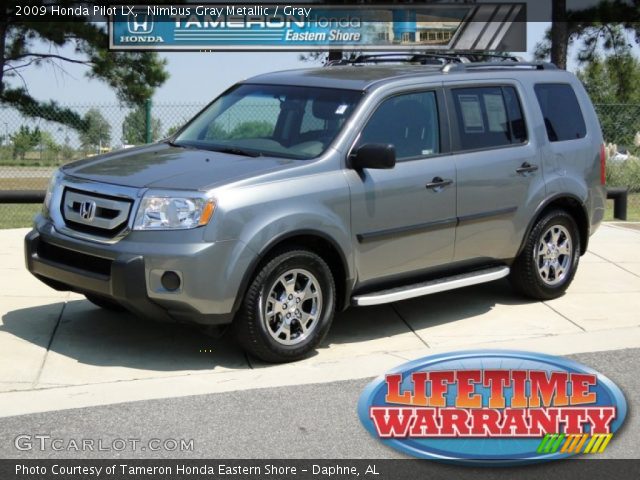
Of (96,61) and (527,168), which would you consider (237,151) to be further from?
(96,61)

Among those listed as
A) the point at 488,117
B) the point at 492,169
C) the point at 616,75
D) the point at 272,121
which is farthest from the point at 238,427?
the point at 616,75

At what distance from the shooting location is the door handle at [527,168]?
26.6 feet

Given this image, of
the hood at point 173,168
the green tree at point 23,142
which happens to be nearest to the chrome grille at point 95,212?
the hood at point 173,168

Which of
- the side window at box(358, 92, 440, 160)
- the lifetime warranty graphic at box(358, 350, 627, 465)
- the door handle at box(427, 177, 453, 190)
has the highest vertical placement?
the side window at box(358, 92, 440, 160)

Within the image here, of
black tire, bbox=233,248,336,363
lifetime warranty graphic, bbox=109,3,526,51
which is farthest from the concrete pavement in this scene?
lifetime warranty graphic, bbox=109,3,526,51

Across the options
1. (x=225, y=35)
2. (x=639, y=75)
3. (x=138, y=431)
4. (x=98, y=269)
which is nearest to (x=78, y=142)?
(x=225, y=35)

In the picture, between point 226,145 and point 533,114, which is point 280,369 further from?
point 533,114

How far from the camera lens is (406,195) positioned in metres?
7.29

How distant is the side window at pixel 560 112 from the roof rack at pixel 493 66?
0.78ft

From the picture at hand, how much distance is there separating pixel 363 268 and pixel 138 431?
2.27 metres

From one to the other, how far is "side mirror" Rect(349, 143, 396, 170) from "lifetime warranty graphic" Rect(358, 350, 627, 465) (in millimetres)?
1350

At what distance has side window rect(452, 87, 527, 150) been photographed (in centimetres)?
784

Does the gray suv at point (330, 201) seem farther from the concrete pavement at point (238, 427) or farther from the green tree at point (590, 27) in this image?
the green tree at point (590, 27)

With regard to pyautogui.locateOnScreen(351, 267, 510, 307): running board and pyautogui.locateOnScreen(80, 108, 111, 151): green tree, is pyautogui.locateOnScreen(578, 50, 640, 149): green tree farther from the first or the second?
pyautogui.locateOnScreen(351, 267, 510, 307): running board
